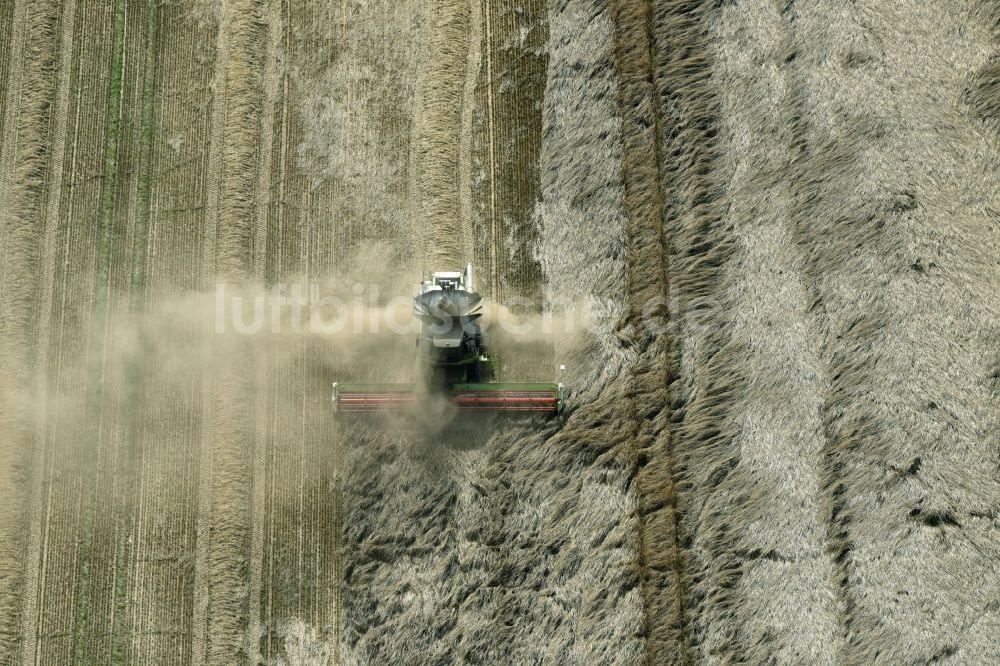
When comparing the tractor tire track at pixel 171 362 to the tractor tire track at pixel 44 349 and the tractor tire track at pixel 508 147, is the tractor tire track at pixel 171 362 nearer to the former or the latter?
the tractor tire track at pixel 44 349

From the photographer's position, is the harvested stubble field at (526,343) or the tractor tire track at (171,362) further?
the tractor tire track at (171,362)

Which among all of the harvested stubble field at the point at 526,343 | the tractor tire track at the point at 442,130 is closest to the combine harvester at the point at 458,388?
the harvested stubble field at the point at 526,343

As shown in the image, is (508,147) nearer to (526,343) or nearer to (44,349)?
(526,343)

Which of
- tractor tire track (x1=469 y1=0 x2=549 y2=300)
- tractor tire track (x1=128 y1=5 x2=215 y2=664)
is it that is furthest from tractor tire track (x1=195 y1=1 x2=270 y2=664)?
tractor tire track (x1=469 y1=0 x2=549 y2=300)

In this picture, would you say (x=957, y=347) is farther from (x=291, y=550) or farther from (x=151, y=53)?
(x=151, y=53)

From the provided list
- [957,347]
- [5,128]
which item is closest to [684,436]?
[957,347]

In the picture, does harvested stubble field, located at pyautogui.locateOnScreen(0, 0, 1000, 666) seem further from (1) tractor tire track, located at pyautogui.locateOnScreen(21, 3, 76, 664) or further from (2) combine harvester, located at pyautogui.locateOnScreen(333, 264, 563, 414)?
(2) combine harvester, located at pyautogui.locateOnScreen(333, 264, 563, 414)
